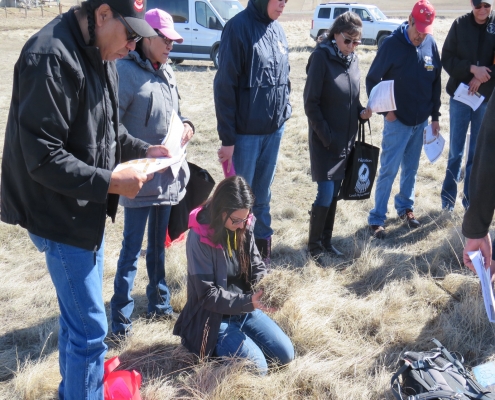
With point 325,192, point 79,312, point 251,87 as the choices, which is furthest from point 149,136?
point 325,192

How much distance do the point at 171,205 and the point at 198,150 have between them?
4.44 meters

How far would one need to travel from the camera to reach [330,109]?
4.48m

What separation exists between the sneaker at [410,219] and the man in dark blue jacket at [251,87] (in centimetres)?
181

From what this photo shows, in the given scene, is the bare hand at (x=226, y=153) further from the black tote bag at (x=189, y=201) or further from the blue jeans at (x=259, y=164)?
the black tote bag at (x=189, y=201)

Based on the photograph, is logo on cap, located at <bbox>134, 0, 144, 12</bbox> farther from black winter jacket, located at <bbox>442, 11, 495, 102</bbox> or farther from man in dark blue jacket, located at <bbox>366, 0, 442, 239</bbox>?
black winter jacket, located at <bbox>442, 11, 495, 102</bbox>

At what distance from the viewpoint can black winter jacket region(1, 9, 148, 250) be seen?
2.09 metres

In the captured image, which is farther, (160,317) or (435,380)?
(160,317)

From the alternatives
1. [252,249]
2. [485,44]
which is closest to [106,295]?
[252,249]

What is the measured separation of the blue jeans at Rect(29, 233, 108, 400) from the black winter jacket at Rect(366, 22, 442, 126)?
333cm

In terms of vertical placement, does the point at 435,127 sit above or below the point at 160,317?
above

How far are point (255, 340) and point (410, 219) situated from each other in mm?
2625

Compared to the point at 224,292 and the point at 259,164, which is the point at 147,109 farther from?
the point at 259,164

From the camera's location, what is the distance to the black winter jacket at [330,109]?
4.34 meters

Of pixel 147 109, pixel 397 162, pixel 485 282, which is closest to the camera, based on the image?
pixel 485 282
